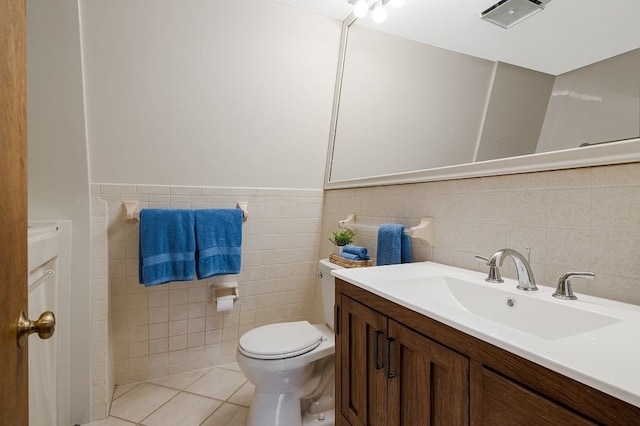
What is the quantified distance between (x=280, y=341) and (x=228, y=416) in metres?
0.55

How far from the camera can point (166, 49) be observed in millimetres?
1642

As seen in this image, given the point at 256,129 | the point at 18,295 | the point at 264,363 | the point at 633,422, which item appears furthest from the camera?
the point at 256,129

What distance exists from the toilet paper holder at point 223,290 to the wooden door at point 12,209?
1399 millimetres

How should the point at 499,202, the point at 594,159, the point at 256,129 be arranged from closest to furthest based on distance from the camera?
the point at 594,159 < the point at 499,202 < the point at 256,129

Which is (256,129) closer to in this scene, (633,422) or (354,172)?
(354,172)

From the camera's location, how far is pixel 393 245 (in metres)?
1.36

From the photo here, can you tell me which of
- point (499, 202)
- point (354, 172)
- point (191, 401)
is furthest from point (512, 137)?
point (191, 401)

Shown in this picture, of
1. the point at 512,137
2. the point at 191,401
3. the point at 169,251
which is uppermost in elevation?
the point at 512,137

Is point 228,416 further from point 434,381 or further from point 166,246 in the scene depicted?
point 434,381

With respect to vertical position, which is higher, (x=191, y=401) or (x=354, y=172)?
(x=354, y=172)

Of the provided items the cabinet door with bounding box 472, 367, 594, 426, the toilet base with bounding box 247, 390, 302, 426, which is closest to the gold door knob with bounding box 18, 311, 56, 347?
the cabinet door with bounding box 472, 367, 594, 426

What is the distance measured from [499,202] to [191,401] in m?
1.83

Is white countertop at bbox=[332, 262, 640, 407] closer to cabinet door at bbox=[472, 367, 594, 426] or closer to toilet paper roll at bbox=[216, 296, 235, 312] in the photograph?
cabinet door at bbox=[472, 367, 594, 426]

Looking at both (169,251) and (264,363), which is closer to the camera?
(264,363)
